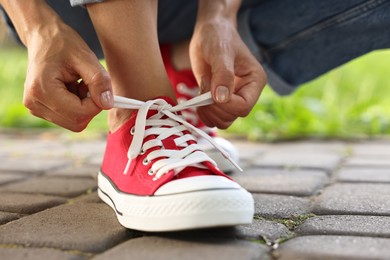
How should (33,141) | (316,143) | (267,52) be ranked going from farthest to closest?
(33,141)
(316,143)
(267,52)

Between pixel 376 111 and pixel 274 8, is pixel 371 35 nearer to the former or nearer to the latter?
pixel 274 8

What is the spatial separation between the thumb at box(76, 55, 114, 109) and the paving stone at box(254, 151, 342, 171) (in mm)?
905

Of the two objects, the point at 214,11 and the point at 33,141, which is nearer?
the point at 214,11

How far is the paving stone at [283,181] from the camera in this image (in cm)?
147

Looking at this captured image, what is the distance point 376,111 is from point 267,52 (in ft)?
4.12

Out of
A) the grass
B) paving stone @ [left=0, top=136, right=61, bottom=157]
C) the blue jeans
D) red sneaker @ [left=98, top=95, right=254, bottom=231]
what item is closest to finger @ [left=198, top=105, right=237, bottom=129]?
red sneaker @ [left=98, top=95, right=254, bottom=231]

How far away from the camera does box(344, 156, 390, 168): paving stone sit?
188 centimetres

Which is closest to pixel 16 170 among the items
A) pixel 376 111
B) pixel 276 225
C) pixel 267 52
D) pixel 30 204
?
pixel 30 204

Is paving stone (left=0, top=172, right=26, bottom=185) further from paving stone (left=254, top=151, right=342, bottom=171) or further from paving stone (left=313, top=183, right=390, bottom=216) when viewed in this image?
paving stone (left=313, top=183, right=390, bottom=216)

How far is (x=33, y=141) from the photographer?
105 inches

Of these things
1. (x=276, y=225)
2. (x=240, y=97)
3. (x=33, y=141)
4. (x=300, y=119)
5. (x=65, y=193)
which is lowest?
(x=33, y=141)

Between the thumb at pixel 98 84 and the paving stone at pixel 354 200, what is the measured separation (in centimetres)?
49

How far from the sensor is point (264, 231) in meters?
1.07

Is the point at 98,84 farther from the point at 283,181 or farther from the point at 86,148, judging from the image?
the point at 86,148
